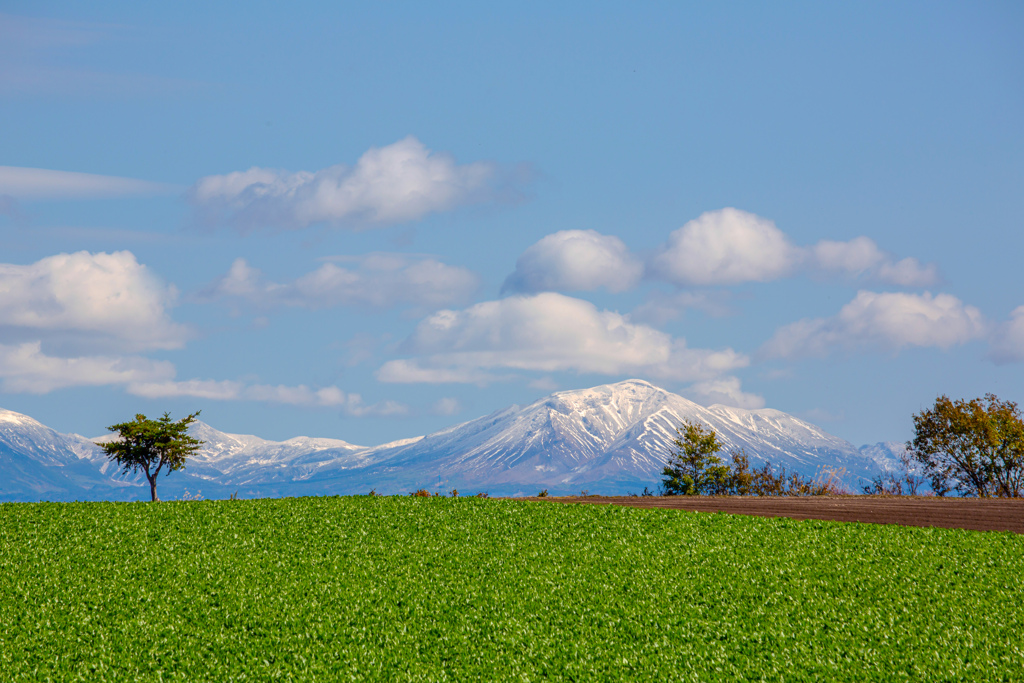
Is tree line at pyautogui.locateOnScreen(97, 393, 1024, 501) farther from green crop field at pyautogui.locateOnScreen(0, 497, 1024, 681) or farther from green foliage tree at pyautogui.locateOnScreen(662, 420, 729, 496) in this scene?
green crop field at pyautogui.locateOnScreen(0, 497, 1024, 681)

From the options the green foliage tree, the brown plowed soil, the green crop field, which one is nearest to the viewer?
the green crop field

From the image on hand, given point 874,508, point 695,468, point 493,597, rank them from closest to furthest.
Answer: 1. point 493,597
2. point 874,508
3. point 695,468

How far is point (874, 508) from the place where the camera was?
34688mm

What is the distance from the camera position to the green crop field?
1845 centimetres

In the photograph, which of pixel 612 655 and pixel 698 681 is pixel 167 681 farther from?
pixel 698 681

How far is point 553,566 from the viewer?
24.3m

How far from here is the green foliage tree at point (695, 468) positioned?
65312 millimetres

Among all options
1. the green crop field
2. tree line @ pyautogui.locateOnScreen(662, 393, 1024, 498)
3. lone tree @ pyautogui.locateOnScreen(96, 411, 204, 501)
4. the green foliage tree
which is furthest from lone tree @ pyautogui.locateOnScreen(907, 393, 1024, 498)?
lone tree @ pyautogui.locateOnScreen(96, 411, 204, 501)

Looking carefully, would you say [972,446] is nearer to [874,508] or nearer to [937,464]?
[937,464]

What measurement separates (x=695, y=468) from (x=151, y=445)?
41944 millimetres

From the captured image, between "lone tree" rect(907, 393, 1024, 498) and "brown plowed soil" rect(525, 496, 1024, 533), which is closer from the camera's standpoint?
"brown plowed soil" rect(525, 496, 1024, 533)

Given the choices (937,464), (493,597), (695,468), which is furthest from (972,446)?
(493,597)

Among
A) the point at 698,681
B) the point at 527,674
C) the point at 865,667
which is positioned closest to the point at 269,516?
the point at 527,674

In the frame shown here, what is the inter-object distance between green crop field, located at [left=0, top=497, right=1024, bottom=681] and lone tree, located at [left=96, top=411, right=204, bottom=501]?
29.7 meters
